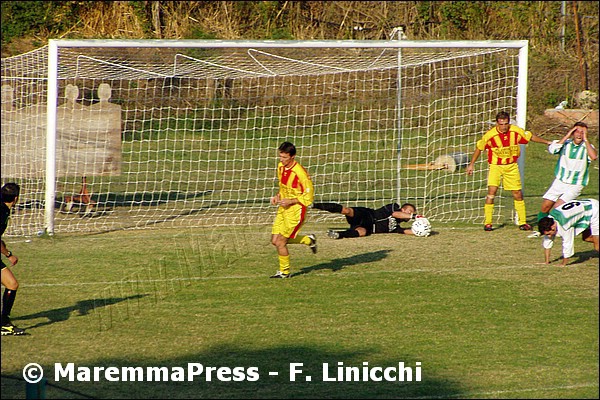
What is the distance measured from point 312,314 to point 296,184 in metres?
2.04

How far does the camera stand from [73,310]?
873cm

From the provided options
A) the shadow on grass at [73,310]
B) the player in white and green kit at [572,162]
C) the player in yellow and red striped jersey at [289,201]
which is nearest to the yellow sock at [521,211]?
the player in white and green kit at [572,162]

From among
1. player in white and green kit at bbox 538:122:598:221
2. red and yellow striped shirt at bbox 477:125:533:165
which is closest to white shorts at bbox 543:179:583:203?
player in white and green kit at bbox 538:122:598:221

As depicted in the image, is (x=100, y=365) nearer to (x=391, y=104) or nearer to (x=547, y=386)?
(x=547, y=386)

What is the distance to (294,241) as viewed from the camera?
10.5 m

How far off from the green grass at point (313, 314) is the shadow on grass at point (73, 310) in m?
0.02

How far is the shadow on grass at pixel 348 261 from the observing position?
10.8 metres

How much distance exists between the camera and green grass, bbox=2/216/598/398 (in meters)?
6.61

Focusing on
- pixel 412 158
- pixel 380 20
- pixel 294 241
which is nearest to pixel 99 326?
pixel 294 241

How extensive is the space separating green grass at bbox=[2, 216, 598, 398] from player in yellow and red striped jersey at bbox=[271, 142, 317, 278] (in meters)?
0.39

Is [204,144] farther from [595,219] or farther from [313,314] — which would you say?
[313,314]

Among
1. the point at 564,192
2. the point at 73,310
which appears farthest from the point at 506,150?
the point at 73,310

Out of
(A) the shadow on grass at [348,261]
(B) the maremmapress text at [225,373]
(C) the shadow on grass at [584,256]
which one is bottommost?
(A) the shadow on grass at [348,261]

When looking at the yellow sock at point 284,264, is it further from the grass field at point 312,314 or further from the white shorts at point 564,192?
the white shorts at point 564,192
